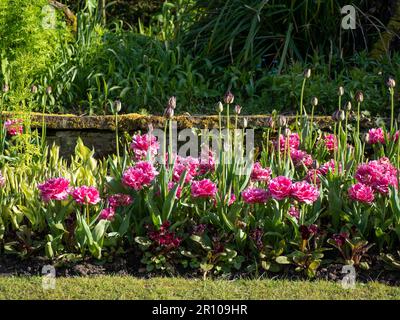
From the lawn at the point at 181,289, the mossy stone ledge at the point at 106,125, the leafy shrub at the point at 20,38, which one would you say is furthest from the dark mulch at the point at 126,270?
the leafy shrub at the point at 20,38

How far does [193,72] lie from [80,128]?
4.41 feet

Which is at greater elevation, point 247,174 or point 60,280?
point 247,174

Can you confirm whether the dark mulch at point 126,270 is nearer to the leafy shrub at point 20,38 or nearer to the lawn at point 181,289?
the lawn at point 181,289

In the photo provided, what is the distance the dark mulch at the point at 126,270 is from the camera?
155 inches

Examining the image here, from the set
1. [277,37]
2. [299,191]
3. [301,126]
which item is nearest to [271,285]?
[299,191]

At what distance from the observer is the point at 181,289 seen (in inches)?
146

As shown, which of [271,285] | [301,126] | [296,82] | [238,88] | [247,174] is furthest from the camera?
[238,88]

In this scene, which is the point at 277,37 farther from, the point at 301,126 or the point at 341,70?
the point at 301,126

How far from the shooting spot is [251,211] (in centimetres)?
424

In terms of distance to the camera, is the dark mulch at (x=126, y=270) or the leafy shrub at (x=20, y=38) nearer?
the dark mulch at (x=126, y=270)

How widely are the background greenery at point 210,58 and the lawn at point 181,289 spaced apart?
270 centimetres

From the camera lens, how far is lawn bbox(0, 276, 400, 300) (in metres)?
3.63

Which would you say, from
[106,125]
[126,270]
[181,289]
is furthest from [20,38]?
[181,289]

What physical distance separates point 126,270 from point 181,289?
1.38 feet
